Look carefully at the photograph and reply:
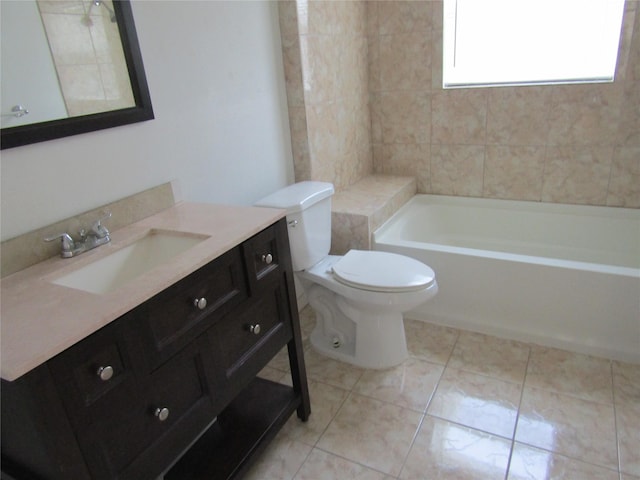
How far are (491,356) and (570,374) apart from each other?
33cm

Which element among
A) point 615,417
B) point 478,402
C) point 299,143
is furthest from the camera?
point 299,143

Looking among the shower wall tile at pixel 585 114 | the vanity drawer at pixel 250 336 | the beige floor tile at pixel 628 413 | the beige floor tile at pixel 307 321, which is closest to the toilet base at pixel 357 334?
the beige floor tile at pixel 307 321

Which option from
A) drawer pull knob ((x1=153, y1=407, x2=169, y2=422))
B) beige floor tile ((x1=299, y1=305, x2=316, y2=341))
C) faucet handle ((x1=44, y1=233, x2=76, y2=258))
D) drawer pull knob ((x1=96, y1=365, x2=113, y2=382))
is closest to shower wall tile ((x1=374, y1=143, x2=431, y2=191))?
beige floor tile ((x1=299, y1=305, x2=316, y2=341))

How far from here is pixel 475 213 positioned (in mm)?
2869

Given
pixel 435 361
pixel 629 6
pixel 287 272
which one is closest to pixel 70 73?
pixel 287 272

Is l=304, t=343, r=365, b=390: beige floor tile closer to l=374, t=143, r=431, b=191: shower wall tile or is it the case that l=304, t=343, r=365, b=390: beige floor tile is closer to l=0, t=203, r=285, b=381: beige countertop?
l=0, t=203, r=285, b=381: beige countertop

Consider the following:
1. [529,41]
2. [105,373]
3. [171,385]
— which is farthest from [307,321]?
[529,41]

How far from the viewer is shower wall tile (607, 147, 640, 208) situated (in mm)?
2391

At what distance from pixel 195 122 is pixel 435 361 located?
4.99ft

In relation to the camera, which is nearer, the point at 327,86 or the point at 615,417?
the point at 615,417

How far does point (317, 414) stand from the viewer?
6.06 feet

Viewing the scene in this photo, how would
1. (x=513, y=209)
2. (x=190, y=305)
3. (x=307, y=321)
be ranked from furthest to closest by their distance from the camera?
(x=513, y=209) → (x=307, y=321) → (x=190, y=305)

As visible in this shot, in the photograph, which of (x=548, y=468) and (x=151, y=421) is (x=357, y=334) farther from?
(x=151, y=421)

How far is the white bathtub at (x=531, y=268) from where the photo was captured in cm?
199
